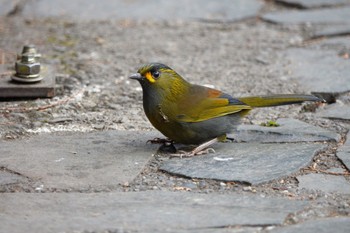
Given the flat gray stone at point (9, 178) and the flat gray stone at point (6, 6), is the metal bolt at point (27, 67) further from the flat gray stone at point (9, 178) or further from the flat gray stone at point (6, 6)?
the flat gray stone at point (6, 6)

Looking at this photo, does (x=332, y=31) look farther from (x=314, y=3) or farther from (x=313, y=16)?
(x=314, y=3)

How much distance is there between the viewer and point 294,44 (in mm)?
6148

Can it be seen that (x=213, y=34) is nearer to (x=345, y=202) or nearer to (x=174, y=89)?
(x=174, y=89)

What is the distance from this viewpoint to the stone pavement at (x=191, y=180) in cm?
312

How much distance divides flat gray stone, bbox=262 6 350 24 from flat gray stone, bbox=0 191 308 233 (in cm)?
353

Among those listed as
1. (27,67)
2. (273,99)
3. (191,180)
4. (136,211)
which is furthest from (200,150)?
(27,67)

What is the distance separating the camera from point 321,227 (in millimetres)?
3045

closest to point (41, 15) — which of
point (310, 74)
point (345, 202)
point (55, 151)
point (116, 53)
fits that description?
point (116, 53)

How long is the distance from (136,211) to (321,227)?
777 mm

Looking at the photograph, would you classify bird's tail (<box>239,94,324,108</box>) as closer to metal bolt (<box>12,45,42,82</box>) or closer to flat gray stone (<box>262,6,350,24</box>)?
metal bolt (<box>12,45,42,82</box>)

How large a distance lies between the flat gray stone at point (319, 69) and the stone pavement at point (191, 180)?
0.02 metres

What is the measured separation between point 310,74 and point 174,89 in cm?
164

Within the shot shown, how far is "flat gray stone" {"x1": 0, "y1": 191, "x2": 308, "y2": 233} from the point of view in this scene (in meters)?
3.07

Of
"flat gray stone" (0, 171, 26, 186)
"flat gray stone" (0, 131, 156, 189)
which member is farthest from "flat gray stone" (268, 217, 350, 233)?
"flat gray stone" (0, 171, 26, 186)
